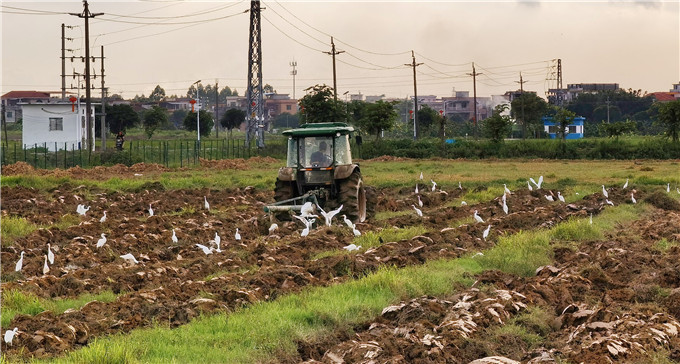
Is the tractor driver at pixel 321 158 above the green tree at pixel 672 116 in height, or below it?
below

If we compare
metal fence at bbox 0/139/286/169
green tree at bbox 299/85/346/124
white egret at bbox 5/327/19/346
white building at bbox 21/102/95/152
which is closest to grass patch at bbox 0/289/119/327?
white egret at bbox 5/327/19/346

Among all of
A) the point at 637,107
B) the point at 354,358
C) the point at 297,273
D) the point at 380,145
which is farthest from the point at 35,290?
the point at 637,107

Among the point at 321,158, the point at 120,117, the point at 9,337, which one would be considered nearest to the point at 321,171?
the point at 321,158

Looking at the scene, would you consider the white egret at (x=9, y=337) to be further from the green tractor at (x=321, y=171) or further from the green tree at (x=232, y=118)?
the green tree at (x=232, y=118)

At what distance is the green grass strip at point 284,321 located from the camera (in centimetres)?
827

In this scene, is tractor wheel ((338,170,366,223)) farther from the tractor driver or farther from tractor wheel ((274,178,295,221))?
tractor wheel ((274,178,295,221))

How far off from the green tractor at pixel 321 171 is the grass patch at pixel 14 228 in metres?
5.44

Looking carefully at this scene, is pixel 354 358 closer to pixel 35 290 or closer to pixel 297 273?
pixel 297 273

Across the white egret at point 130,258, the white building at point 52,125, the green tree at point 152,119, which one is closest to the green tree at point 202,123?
the green tree at point 152,119

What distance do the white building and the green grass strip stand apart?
52.6 metres

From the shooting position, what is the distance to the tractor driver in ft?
65.0

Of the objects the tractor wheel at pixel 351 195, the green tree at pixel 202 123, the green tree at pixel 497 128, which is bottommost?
the tractor wheel at pixel 351 195

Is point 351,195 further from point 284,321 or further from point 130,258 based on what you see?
point 284,321

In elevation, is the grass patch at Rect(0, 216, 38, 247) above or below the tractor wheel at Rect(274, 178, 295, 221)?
below
